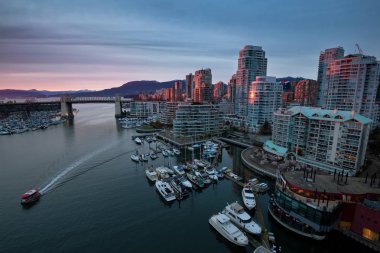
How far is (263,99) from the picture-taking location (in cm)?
6781

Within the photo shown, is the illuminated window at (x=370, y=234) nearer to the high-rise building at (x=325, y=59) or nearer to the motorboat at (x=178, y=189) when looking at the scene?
the motorboat at (x=178, y=189)

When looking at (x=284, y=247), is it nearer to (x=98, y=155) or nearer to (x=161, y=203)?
(x=161, y=203)

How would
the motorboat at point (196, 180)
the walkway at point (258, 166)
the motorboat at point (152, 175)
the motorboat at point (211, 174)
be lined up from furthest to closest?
1. the walkway at point (258, 166)
2. the motorboat at point (211, 174)
3. the motorboat at point (152, 175)
4. the motorboat at point (196, 180)

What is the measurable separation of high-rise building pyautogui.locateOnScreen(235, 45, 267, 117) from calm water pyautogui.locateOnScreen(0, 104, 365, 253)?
56797 mm

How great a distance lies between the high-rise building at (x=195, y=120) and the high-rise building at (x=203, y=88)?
4448 centimetres

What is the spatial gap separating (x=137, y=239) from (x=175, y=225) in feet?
14.4

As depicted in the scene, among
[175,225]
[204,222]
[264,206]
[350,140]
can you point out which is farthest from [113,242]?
[350,140]

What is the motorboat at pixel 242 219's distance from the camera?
66.2 feet

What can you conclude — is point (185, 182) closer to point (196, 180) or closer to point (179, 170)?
point (196, 180)

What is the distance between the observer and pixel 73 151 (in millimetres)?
47688

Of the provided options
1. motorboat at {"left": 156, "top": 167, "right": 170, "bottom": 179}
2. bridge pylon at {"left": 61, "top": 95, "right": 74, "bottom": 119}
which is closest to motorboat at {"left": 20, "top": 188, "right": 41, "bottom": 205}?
motorboat at {"left": 156, "top": 167, "right": 170, "bottom": 179}

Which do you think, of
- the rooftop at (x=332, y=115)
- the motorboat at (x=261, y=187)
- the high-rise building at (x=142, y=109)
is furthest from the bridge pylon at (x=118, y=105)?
the motorboat at (x=261, y=187)

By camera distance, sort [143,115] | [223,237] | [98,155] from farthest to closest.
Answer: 1. [143,115]
2. [98,155]
3. [223,237]

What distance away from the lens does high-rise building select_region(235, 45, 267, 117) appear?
92119 mm
